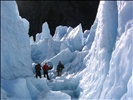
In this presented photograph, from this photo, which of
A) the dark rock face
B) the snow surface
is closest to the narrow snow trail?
the snow surface

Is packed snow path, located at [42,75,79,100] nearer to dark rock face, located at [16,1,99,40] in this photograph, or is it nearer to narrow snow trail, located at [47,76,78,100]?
narrow snow trail, located at [47,76,78,100]

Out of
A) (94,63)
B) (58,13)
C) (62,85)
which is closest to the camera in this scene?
(94,63)

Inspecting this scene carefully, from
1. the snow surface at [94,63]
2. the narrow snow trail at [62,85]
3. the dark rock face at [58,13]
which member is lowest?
the dark rock face at [58,13]

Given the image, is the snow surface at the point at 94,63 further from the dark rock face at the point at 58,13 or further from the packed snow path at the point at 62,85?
the dark rock face at the point at 58,13

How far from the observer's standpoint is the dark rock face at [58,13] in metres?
48.6

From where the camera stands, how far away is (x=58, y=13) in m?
49.5

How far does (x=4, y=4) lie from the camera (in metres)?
10.5

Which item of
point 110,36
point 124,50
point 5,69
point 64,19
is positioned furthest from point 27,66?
point 64,19

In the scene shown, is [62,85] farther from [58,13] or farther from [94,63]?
[58,13]

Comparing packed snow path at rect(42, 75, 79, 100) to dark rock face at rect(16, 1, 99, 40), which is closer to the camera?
packed snow path at rect(42, 75, 79, 100)

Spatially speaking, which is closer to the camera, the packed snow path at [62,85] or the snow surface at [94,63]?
the snow surface at [94,63]

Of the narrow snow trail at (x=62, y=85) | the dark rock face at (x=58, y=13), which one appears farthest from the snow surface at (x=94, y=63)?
the dark rock face at (x=58, y=13)

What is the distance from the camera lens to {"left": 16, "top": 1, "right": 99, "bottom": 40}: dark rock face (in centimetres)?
4856

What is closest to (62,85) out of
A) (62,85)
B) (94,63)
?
(62,85)
